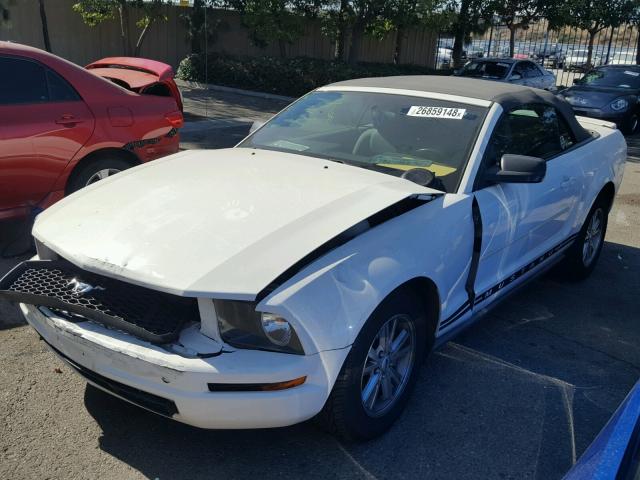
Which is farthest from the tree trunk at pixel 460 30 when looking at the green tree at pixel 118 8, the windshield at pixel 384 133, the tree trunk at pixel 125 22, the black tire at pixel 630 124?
the windshield at pixel 384 133

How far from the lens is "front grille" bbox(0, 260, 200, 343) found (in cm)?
259

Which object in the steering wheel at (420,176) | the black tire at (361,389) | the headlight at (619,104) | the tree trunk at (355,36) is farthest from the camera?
the tree trunk at (355,36)

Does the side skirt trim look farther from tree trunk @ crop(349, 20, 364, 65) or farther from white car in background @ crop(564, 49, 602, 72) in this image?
white car in background @ crop(564, 49, 602, 72)

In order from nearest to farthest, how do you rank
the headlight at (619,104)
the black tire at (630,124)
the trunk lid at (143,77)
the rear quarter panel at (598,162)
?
1. the rear quarter panel at (598,162)
2. the trunk lid at (143,77)
3. the headlight at (619,104)
4. the black tire at (630,124)

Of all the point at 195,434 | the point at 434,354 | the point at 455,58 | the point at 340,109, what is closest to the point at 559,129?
the point at 340,109

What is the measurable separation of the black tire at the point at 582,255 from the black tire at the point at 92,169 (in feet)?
12.7

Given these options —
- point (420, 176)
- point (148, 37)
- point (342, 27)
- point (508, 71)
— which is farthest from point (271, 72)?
point (420, 176)

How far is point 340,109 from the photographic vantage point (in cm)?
433

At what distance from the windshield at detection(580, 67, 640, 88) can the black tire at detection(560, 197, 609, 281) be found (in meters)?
11.2

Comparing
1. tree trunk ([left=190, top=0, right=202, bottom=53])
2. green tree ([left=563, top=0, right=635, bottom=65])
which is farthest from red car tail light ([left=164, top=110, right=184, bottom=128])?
green tree ([left=563, top=0, right=635, bottom=65])

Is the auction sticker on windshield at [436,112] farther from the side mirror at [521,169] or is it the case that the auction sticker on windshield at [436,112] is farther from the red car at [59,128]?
the red car at [59,128]

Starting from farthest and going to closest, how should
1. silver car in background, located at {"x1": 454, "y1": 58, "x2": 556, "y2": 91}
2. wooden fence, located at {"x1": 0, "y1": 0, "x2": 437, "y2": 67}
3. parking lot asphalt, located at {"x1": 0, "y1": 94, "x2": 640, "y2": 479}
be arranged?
wooden fence, located at {"x1": 0, "y1": 0, "x2": 437, "y2": 67} → silver car in background, located at {"x1": 454, "y1": 58, "x2": 556, "y2": 91} → parking lot asphalt, located at {"x1": 0, "y1": 94, "x2": 640, "y2": 479}

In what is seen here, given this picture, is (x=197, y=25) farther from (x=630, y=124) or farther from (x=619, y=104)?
(x=630, y=124)

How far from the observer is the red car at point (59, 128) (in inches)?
196
